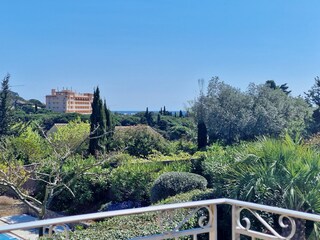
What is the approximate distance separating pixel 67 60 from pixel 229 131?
46.1 feet

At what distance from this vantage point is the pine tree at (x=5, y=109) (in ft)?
78.0

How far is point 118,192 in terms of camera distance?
1183 cm

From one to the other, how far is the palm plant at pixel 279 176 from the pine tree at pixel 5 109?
21.6 meters

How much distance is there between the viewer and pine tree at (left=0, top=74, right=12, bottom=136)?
2377cm

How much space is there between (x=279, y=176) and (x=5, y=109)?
22709 mm

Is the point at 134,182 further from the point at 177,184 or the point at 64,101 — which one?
the point at 64,101

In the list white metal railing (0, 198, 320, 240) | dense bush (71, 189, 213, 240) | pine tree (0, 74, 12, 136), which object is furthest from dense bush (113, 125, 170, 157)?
white metal railing (0, 198, 320, 240)

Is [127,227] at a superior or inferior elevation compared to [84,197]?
superior

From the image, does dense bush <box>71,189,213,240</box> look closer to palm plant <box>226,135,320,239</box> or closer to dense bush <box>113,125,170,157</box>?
palm plant <box>226,135,320,239</box>

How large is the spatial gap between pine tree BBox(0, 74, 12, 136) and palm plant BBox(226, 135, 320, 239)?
21.6 metres

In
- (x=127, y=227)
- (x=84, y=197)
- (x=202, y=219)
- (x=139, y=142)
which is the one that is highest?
(x=202, y=219)

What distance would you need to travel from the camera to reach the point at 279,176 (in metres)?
4.73

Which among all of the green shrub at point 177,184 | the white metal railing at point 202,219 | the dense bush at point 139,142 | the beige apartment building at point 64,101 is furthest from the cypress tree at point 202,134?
the beige apartment building at point 64,101

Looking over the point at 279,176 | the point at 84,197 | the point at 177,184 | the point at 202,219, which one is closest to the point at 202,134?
the point at 84,197
